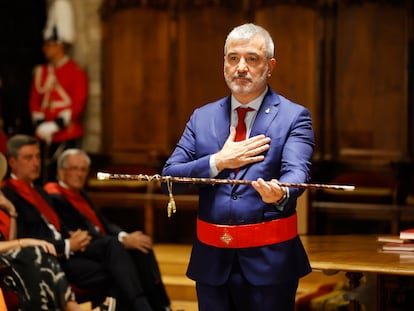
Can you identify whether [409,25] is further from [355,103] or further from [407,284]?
[407,284]

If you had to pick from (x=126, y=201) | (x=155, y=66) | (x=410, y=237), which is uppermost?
(x=155, y=66)

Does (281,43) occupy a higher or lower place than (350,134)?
higher

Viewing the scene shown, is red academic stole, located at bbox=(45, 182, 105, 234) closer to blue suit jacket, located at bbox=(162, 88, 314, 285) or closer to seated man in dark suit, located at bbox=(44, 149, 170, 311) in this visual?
seated man in dark suit, located at bbox=(44, 149, 170, 311)

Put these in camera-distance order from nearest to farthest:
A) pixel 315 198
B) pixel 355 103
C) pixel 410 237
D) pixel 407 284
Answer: pixel 410 237 < pixel 407 284 < pixel 315 198 < pixel 355 103

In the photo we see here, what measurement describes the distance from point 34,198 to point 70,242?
32cm

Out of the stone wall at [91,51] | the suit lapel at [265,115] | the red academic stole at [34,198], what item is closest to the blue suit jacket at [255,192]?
the suit lapel at [265,115]

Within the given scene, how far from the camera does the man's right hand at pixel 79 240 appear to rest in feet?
15.9

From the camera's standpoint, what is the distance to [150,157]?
298 inches

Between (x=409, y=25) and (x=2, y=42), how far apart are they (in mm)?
3273

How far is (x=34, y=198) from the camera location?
16.3 ft

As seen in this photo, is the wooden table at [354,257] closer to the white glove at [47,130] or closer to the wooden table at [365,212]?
the wooden table at [365,212]

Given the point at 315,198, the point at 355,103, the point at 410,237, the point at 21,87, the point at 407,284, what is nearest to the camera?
the point at 410,237

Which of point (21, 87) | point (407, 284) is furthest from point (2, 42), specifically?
point (407, 284)

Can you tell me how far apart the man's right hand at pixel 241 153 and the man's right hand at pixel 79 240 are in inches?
87.2
